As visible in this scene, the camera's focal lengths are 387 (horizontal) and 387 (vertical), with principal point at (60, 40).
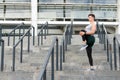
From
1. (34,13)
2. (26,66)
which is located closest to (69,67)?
(26,66)

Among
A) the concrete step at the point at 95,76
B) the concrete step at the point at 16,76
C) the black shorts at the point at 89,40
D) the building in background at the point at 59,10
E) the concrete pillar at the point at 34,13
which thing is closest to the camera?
the concrete step at the point at 95,76

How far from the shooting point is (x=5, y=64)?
1012cm

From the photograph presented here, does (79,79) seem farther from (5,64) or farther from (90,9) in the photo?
(90,9)

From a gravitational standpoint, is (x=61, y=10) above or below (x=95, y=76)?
above

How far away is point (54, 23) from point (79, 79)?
1485 cm

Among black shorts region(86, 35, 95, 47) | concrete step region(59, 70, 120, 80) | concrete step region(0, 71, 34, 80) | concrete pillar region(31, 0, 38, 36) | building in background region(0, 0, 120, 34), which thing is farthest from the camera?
building in background region(0, 0, 120, 34)

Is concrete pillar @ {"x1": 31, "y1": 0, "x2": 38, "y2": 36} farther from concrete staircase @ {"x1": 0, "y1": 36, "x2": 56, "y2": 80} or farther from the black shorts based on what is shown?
the black shorts

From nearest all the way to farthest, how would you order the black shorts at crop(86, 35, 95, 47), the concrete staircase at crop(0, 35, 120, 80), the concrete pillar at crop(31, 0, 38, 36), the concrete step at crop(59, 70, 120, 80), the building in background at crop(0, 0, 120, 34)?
the concrete step at crop(59, 70, 120, 80)
the concrete staircase at crop(0, 35, 120, 80)
the black shorts at crop(86, 35, 95, 47)
the concrete pillar at crop(31, 0, 38, 36)
the building in background at crop(0, 0, 120, 34)

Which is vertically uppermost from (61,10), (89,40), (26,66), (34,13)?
(61,10)

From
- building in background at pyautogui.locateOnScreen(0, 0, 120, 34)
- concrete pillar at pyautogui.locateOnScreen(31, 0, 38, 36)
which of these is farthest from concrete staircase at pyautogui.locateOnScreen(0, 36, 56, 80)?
building in background at pyautogui.locateOnScreen(0, 0, 120, 34)

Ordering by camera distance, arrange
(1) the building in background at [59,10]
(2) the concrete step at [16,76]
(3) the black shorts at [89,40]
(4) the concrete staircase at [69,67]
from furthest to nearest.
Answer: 1. (1) the building in background at [59,10]
2. (3) the black shorts at [89,40]
3. (2) the concrete step at [16,76]
4. (4) the concrete staircase at [69,67]

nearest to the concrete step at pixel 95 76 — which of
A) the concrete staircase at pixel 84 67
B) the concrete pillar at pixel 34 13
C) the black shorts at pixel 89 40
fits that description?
the concrete staircase at pixel 84 67

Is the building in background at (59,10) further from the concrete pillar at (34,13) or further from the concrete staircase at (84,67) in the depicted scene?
the concrete staircase at (84,67)

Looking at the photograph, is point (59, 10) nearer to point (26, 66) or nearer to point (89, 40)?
point (26, 66)
